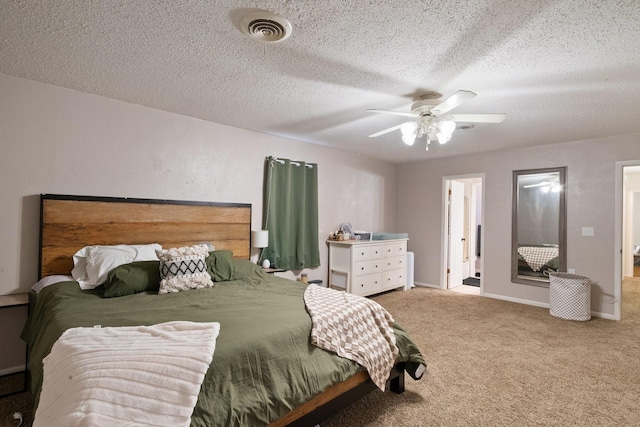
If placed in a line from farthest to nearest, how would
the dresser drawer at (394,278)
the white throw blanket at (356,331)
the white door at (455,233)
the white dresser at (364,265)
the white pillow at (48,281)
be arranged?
the white door at (455,233) → the dresser drawer at (394,278) → the white dresser at (364,265) → the white pillow at (48,281) → the white throw blanket at (356,331)

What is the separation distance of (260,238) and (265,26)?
240cm

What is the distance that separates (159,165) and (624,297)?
704 cm

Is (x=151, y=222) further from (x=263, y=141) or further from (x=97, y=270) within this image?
(x=263, y=141)

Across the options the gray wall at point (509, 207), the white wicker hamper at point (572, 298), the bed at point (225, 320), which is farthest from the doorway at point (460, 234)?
the bed at point (225, 320)

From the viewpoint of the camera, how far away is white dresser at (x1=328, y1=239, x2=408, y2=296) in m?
4.52

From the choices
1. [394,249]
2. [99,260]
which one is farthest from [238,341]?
[394,249]

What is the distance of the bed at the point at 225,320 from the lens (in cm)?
144

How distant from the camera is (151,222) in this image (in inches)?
121

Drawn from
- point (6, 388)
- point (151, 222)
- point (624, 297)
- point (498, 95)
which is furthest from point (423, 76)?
point (624, 297)

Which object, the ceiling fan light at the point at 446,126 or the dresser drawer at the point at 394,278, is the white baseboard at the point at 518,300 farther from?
the ceiling fan light at the point at 446,126

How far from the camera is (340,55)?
82.3 inches

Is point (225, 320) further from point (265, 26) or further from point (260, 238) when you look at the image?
point (260, 238)

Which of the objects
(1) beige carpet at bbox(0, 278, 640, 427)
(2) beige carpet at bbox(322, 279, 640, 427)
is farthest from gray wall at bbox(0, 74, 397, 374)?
(2) beige carpet at bbox(322, 279, 640, 427)

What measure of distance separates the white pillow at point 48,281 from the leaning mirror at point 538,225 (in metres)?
5.40
